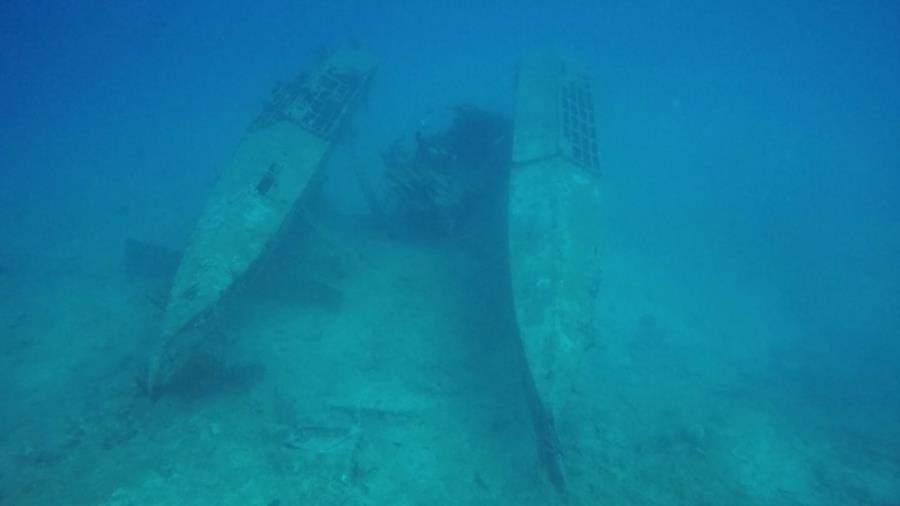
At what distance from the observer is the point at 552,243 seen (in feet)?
26.6

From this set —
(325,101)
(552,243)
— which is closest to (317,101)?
(325,101)

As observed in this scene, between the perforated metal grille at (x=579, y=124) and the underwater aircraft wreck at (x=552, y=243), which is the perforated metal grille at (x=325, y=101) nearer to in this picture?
the underwater aircraft wreck at (x=552, y=243)

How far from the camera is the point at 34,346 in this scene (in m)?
7.70

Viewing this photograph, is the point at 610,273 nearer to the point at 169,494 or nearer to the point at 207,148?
the point at 169,494

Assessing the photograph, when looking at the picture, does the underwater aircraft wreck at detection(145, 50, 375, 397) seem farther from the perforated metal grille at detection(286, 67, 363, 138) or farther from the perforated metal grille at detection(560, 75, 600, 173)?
the perforated metal grille at detection(560, 75, 600, 173)

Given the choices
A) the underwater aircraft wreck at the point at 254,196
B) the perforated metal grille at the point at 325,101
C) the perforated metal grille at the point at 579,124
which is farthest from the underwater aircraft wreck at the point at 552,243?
the perforated metal grille at the point at 325,101

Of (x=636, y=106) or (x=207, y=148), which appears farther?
(x=636, y=106)

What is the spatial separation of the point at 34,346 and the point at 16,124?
27.2m

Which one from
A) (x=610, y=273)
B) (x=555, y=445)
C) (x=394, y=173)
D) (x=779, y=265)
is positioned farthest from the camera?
(x=779, y=265)

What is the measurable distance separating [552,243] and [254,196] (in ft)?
18.2

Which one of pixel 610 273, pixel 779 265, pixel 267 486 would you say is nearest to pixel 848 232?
pixel 779 265

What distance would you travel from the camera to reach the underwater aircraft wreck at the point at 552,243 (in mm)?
6047

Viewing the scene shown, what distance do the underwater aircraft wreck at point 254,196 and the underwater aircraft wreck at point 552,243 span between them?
14.3 ft

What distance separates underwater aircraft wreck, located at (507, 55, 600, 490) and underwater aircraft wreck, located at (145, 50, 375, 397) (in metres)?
4.36
